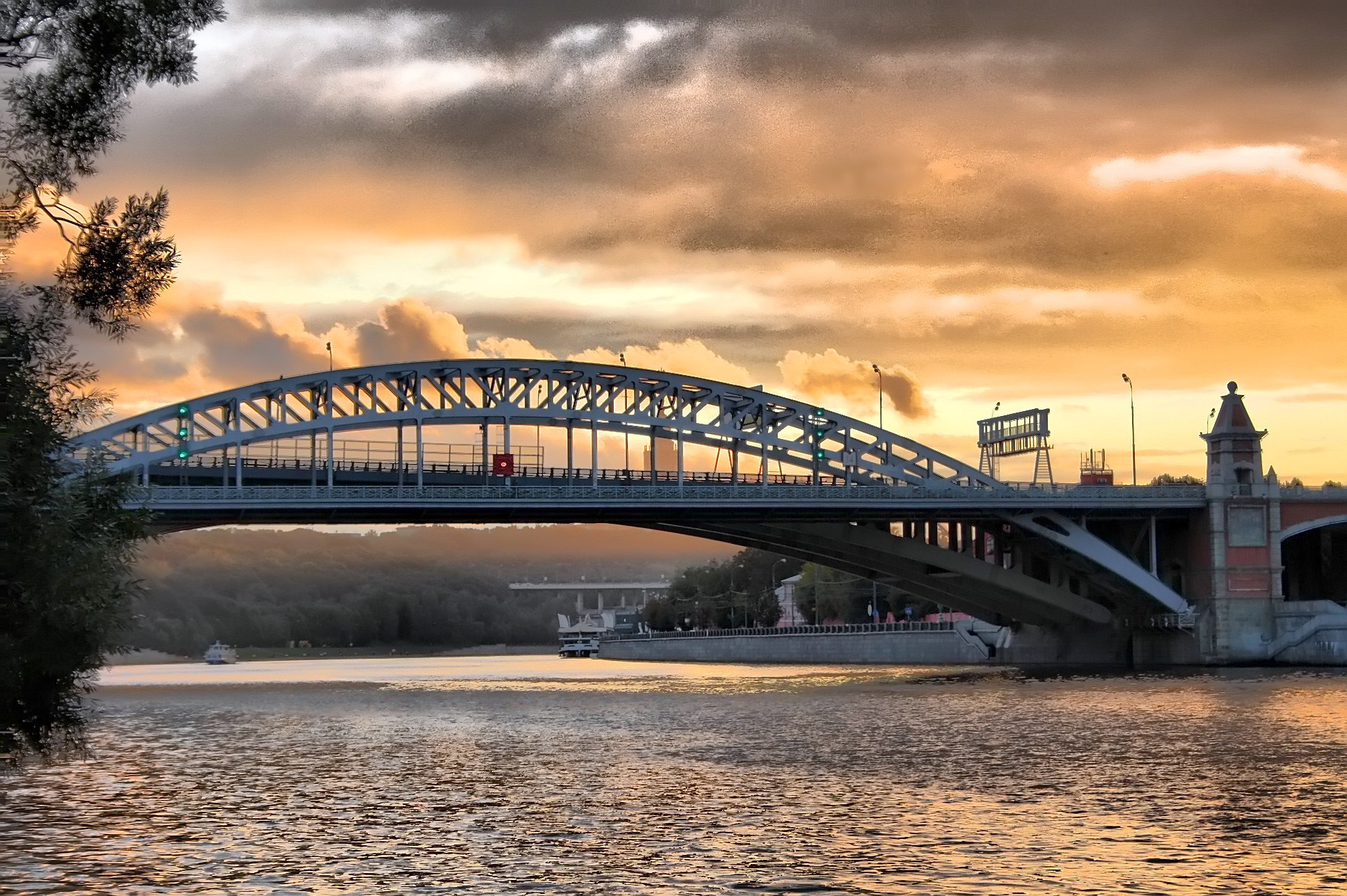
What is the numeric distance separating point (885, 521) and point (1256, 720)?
4781 cm

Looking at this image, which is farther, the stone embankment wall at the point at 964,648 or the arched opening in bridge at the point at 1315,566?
the arched opening in bridge at the point at 1315,566

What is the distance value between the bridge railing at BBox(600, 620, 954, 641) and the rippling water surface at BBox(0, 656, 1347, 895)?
7135cm

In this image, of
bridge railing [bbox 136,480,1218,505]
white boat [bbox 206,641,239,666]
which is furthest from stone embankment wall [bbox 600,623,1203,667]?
white boat [bbox 206,641,239,666]

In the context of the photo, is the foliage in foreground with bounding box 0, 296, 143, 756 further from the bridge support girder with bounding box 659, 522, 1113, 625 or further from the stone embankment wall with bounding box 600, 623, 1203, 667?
the stone embankment wall with bounding box 600, 623, 1203, 667

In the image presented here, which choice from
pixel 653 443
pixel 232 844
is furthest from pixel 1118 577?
pixel 232 844

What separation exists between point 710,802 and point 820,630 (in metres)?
118

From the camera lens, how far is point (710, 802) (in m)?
30.6

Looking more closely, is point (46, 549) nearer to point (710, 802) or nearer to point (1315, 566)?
point (710, 802)

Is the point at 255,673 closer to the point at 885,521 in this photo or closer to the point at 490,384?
the point at 490,384

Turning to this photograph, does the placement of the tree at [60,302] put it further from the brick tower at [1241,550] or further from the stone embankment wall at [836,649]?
the stone embankment wall at [836,649]

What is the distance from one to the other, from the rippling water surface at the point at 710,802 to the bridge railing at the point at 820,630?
71.4 metres

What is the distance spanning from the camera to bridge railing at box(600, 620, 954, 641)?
439 ft

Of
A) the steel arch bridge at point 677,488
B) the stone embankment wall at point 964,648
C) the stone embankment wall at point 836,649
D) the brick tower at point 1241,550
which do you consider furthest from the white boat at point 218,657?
the brick tower at point 1241,550

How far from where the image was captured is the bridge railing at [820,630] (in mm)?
133750
